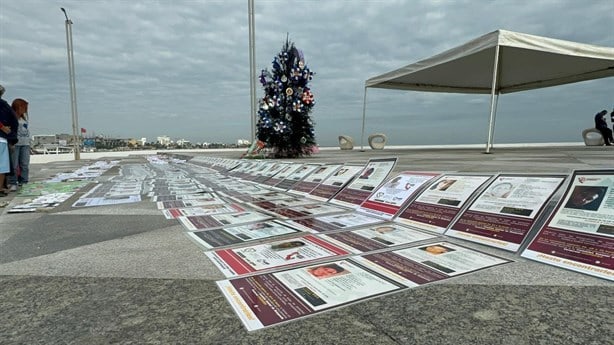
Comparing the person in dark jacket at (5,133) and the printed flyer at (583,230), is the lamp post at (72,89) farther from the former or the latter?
the printed flyer at (583,230)

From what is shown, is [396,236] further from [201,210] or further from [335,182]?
[201,210]

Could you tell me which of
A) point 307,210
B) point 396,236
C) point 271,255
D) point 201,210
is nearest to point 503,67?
point 307,210

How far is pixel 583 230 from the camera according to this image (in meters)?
1.14

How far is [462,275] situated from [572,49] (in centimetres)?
814

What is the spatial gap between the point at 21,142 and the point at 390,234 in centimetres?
447

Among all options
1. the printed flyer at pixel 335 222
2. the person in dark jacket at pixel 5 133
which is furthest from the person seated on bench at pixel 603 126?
the person in dark jacket at pixel 5 133

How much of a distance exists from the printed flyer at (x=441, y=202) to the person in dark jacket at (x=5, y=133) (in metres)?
3.79

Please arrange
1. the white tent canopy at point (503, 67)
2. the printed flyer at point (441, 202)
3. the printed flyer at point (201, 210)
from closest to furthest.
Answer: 1. the printed flyer at point (441, 202)
2. the printed flyer at point (201, 210)
3. the white tent canopy at point (503, 67)

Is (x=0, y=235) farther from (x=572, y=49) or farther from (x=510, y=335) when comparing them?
(x=572, y=49)

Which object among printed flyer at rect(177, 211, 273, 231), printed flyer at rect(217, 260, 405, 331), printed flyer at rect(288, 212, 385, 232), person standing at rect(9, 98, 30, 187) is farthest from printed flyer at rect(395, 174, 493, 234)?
person standing at rect(9, 98, 30, 187)

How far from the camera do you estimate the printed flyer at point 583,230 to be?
1.04 m

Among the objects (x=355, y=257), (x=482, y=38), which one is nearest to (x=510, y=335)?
(x=355, y=257)

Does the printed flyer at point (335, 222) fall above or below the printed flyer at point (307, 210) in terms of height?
above

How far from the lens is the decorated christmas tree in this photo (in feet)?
22.7
